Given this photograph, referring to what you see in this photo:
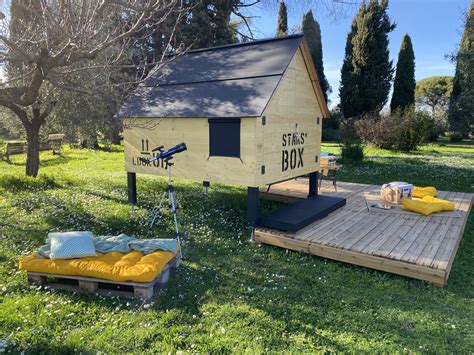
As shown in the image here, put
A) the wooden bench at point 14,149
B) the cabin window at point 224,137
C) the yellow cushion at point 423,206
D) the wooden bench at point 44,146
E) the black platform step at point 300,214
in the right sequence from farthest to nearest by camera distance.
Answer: the wooden bench at point 44,146 < the wooden bench at point 14,149 < the yellow cushion at point 423,206 < the cabin window at point 224,137 < the black platform step at point 300,214

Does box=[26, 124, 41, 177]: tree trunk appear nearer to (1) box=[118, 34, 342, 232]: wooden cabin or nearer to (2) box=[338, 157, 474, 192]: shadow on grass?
(1) box=[118, 34, 342, 232]: wooden cabin

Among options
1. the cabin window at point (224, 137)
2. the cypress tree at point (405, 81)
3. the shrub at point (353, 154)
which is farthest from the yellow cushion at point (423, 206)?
the cypress tree at point (405, 81)

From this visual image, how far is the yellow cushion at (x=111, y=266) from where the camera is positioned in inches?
184

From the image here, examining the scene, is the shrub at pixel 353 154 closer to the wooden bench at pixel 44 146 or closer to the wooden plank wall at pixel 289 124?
the wooden plank wall at pixel 289 124

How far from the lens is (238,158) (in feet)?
23.4

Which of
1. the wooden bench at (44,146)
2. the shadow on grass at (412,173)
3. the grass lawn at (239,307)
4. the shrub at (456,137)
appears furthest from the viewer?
the shrub at (456,137)

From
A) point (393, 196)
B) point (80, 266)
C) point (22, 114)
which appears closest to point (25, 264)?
point (80, 266)

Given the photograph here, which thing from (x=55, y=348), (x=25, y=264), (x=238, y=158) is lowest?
(x=55, y=348)

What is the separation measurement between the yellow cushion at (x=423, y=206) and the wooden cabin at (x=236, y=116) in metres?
2.34

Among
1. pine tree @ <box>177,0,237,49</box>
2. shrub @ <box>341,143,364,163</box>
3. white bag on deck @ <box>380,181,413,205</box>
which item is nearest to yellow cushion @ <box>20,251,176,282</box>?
white bag on deck @ <box>380,181,413,205</box>

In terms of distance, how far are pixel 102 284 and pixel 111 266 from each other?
41 cm

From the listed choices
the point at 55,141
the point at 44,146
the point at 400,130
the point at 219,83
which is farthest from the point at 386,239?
the point at 44,146

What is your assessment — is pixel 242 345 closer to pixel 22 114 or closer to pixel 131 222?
pixel 131 222

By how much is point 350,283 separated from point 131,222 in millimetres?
4975
